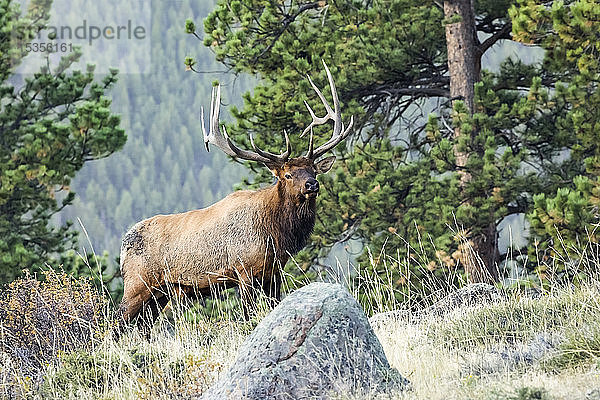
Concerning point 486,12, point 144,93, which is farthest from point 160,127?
point 486,12

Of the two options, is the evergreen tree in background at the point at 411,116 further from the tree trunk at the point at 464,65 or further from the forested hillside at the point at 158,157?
the forested hillside at the point at 158,157

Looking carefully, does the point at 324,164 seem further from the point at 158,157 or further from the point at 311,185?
the point at 158,157

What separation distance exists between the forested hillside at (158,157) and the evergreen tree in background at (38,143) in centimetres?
5404

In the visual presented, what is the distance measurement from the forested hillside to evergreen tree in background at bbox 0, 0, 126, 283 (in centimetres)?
5404

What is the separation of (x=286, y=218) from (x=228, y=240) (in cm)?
61

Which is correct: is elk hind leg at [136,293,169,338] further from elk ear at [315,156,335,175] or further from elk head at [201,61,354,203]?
elk ear at [315,156,335,175]

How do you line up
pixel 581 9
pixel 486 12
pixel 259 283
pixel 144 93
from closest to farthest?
pixel 259 283 < pixel 581 9 < pixel 486 12 < pixel 144 93

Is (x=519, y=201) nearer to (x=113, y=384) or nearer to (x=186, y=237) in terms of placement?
(x=186, y=237)

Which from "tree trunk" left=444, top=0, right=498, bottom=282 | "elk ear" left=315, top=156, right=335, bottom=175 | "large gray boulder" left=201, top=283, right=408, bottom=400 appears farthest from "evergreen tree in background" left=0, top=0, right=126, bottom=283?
"large gray boulder" left=201, top=283, right=408, bottom=400

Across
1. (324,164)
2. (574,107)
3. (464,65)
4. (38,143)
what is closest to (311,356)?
(324,164)

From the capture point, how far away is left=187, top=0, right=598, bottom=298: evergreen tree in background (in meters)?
Result: 13.2

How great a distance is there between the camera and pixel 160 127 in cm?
10238

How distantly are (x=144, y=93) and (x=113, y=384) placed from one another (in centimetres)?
10687

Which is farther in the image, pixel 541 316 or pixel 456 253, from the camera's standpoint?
pixel 456 253
